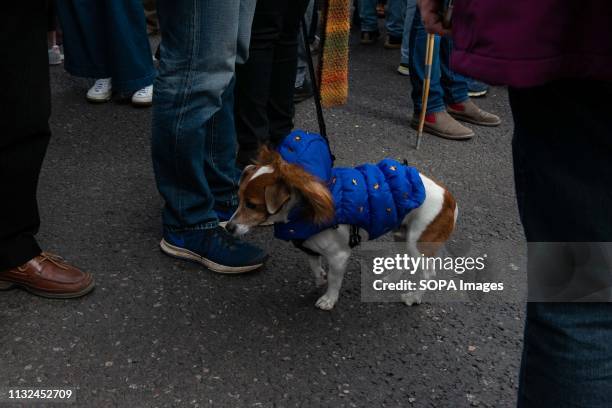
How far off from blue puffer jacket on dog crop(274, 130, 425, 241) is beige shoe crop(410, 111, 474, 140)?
6.39ft

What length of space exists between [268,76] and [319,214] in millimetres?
1193

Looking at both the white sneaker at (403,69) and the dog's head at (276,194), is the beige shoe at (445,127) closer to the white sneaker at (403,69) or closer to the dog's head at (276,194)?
the white sneaker at (403,69)

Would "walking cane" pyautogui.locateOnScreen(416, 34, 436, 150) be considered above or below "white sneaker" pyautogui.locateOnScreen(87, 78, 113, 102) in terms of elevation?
above

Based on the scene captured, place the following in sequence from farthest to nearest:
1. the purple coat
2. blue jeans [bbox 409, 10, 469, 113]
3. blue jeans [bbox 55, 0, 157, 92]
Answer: blue jeans [bbox 409, 10, 469, 113]
blue jeans [bbox 55, 0, 157, 92]
the purple coat

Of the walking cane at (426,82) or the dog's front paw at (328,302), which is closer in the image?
the dog's front paw at (328,302)

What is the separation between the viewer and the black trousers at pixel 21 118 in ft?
A: 7.28

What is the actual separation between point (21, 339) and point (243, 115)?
1.44 metres

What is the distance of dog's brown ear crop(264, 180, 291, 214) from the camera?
2.24 m

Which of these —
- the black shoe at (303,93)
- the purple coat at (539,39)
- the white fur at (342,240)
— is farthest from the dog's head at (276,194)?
the black shoe at (303,93)

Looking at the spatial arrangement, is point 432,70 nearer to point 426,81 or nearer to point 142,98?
point 426,81

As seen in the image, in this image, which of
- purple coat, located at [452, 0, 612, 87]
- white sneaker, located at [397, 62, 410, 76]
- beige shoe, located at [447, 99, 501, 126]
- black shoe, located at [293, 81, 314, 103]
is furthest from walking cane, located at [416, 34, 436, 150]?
purple coat, located at [452, 0, 612, 87]

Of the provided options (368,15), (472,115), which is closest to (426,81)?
(472,115)

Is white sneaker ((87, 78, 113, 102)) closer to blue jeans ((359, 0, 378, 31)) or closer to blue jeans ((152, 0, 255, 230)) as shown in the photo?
blue jeans ((152, 0, 255, 230))

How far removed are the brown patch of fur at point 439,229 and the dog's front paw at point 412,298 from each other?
0.19 m
